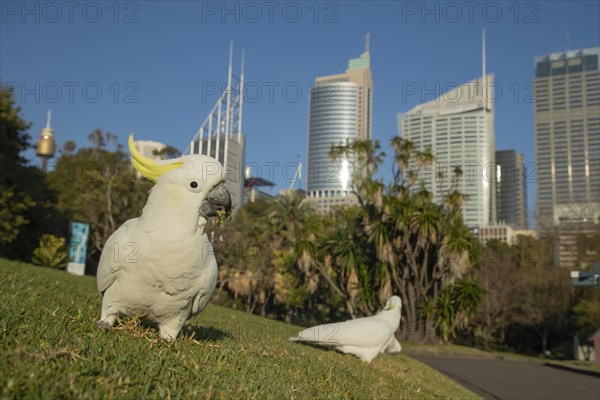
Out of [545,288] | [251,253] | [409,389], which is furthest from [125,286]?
[545,288]

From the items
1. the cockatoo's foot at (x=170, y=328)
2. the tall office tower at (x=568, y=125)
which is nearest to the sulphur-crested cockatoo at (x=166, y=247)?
the cockatoo's foot at (x=170, y=328)

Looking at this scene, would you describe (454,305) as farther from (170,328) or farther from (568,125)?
(568,125)

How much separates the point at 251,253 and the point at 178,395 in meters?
24.6

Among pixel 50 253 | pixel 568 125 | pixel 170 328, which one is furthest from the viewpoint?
pixel 568 125

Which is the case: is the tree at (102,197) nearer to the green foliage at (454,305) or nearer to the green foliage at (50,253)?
the green foliage at (50,253)

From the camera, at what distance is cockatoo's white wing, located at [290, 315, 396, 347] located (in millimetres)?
7020

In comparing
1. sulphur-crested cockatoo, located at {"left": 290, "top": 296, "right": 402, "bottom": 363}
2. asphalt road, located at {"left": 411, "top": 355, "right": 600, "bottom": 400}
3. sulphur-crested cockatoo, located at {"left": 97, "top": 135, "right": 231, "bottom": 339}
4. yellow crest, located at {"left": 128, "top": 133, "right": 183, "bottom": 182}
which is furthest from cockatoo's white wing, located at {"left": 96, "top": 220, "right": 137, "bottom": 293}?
asphalt road, located at {"left": 411, "top": 355, "right": 600, "bottom": 400}

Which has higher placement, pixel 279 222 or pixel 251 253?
pixel 279 222

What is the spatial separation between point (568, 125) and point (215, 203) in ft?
479

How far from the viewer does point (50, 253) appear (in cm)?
1814

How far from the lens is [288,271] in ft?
82.1

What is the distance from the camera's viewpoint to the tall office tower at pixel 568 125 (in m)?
124

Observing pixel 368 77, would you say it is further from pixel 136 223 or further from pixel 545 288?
pixel 136 223

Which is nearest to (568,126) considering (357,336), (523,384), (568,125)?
Answer: (568,125)
